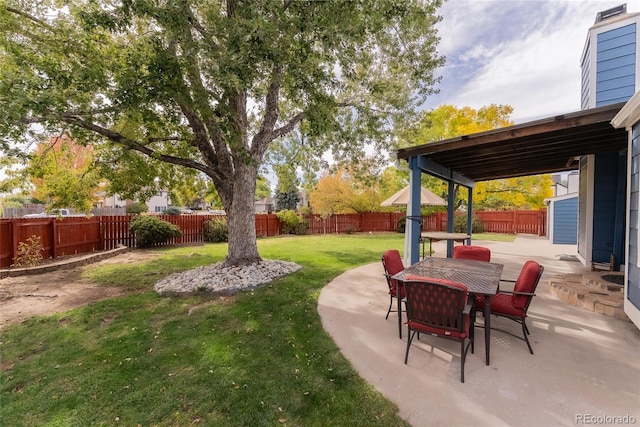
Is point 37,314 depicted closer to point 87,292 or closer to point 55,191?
point 87,292

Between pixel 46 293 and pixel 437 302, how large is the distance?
721 cm

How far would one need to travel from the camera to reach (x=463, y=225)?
714 inches

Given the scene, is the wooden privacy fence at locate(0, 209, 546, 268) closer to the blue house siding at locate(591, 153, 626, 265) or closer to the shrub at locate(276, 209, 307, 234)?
the shrub at locate(276, 209, 307, 234)

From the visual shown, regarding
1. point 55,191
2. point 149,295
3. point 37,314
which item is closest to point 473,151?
point 149,295

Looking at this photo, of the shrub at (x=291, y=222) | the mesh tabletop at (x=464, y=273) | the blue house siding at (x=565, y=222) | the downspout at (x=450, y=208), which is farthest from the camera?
the shrub at (x=291, y=222)

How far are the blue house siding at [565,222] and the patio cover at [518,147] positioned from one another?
21.2 feet

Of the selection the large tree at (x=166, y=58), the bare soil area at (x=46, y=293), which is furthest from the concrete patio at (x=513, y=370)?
the bare soil area at (x=46, y=293)

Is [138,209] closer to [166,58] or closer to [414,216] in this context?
[166,58]

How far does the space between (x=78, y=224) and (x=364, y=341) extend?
10313 millimetres

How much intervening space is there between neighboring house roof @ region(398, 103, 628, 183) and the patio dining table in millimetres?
2184

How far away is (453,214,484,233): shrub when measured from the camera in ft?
59.7

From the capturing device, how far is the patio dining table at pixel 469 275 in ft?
9.73

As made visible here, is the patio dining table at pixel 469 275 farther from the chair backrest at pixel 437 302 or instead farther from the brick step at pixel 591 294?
the brick step at pixel 591 294

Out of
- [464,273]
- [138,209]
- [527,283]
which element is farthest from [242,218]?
[138,209]
